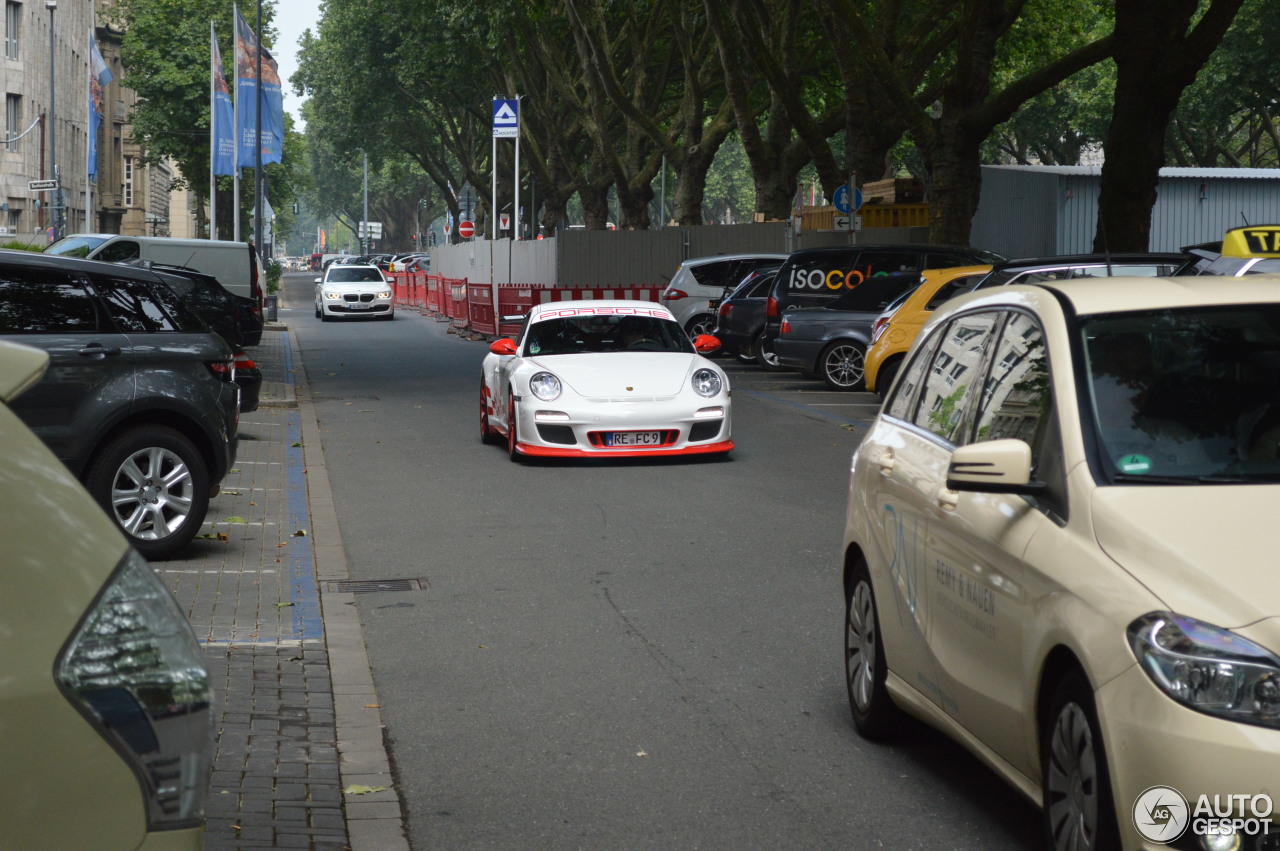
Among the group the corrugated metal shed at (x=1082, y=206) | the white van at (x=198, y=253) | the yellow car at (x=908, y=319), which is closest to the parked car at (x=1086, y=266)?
the yellow car at (x=908, y=319)

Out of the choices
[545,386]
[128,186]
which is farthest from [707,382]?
[128,186]

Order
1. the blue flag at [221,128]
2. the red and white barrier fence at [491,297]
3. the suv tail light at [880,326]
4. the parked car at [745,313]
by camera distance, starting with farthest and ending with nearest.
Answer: the blue flag at [221,128] < the red and white barrier fence at [491,297] < the parked car at [745,313] < the suv tail light at [880,326]

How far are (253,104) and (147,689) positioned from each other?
43607 millimetres

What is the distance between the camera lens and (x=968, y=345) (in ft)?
17.5

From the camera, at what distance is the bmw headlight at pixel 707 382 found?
1451 centimetres

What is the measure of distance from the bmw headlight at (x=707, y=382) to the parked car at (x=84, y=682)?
11967mm

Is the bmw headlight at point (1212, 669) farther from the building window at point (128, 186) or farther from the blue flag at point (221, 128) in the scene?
the building window at point (128, 186)

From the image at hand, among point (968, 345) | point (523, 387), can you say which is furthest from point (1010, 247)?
point (968, 345)

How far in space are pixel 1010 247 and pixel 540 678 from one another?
122 ft

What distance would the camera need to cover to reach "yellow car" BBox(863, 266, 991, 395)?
60.4ft

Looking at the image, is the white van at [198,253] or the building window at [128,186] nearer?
the white van at [198,253]

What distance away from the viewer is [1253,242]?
10.7 meters

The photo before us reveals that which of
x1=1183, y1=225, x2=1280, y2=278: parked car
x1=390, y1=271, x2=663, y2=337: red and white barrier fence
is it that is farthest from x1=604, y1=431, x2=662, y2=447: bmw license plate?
x1=390, y1=271, x2=663, y2=337: red and white barrier fence

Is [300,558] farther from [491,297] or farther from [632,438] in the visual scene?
[491,297]
